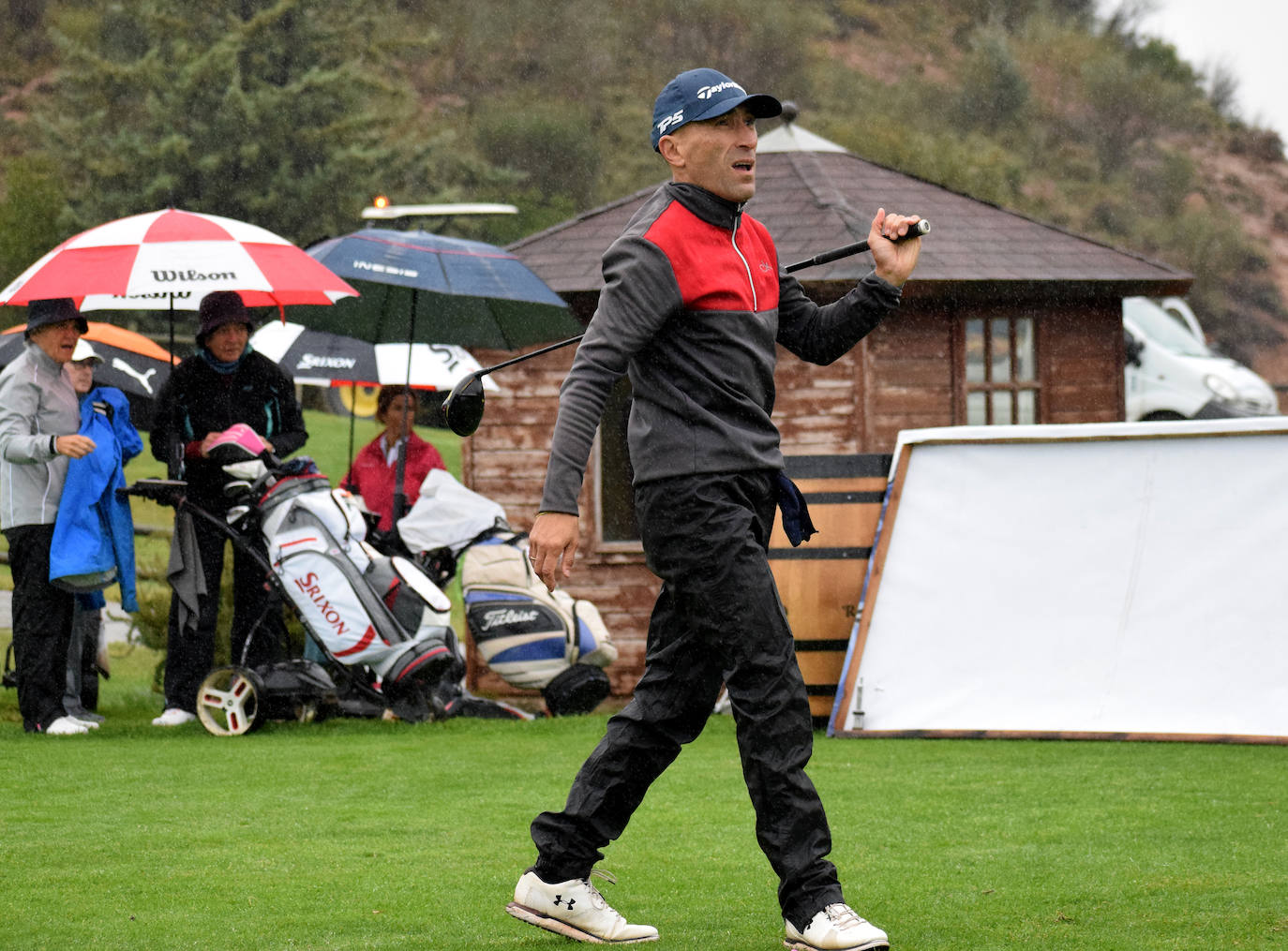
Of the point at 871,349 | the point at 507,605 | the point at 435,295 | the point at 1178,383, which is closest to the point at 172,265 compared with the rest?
the point at 435,295

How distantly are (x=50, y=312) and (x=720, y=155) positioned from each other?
5037mm

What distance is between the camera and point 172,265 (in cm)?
812

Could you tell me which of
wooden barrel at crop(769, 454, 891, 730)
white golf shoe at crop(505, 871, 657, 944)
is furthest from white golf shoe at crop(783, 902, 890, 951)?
wooden barrel at crop(769, 454, 891, 730)

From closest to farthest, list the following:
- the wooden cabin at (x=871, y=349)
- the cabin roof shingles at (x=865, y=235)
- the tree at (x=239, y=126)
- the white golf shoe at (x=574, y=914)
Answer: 1. the white golf shoe at (x=574, y=914)
2. the cabin roof shingles at (x=865, y=235)
3. the wooden cabin at (x=871, y=349)
4. the tree at (x=239, y=126)

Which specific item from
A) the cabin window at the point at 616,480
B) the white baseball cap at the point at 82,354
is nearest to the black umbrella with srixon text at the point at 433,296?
the white baseball cap at the point at 82,354

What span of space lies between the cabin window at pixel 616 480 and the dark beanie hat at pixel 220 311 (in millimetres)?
3882

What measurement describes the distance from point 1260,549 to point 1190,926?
3.76 metres

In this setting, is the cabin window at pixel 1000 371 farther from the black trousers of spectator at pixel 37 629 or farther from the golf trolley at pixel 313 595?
the black trousers of spectator at pixel 37 629

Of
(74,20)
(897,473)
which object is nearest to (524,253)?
(897,473)

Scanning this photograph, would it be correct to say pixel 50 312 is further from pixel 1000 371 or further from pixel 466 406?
pixel 1000 371

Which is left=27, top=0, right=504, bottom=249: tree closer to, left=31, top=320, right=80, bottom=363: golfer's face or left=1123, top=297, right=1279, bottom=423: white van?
left=1123, top=297, right=1279, bottom=423: white van

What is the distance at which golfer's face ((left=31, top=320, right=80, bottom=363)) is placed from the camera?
809cm

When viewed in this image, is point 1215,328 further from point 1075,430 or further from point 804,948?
point 804,948

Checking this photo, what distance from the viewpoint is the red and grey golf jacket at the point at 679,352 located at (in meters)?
3.72
